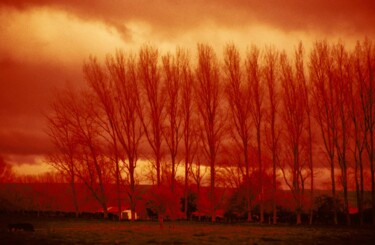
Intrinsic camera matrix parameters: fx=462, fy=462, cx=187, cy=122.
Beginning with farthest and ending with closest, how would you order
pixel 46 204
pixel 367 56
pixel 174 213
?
pixel 46 204 < pixel 367 56 < pixel 174 213

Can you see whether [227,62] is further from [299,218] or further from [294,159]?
[299,218]

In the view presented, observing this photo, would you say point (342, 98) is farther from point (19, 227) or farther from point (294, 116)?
point (19, 227)

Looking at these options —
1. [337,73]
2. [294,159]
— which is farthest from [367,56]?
[294,159]

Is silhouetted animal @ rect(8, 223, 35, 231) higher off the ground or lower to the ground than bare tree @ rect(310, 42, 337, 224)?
lower

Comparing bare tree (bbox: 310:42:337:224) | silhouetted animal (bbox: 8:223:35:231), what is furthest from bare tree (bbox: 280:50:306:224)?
silhouetted animal (bbox: 8:223:35:231)

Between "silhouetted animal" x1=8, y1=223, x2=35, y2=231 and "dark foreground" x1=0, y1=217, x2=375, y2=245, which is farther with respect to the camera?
"silhouetted animal" x1=8, y1=223, x2=35, y2=231

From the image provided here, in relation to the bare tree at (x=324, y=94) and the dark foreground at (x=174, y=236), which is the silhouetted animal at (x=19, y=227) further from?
the bare tree at (x=324, y=94)

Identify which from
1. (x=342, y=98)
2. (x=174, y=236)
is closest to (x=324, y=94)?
(x=342, y=98)

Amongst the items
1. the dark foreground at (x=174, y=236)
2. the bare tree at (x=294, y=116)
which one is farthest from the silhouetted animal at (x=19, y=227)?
the bare tree at (x=294, y=116)

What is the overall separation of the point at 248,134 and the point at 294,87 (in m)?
5.46

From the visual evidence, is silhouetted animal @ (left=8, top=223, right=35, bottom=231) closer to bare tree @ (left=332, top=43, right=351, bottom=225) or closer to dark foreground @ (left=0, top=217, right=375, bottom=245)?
dark foreground @ (left=0, top=217, right=375, bottom=245)

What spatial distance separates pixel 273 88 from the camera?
38.7 metres

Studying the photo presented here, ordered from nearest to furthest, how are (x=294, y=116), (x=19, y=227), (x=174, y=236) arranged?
(x=174, y=236)
(x=19, y=227)
(x=294, y=116)

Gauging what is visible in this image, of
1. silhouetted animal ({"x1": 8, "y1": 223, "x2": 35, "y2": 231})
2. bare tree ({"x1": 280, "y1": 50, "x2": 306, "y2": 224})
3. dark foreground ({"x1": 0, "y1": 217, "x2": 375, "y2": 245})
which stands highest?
bare tree ({"x1": 280, "y1": 50, "x2": 306, "y2": 224})
